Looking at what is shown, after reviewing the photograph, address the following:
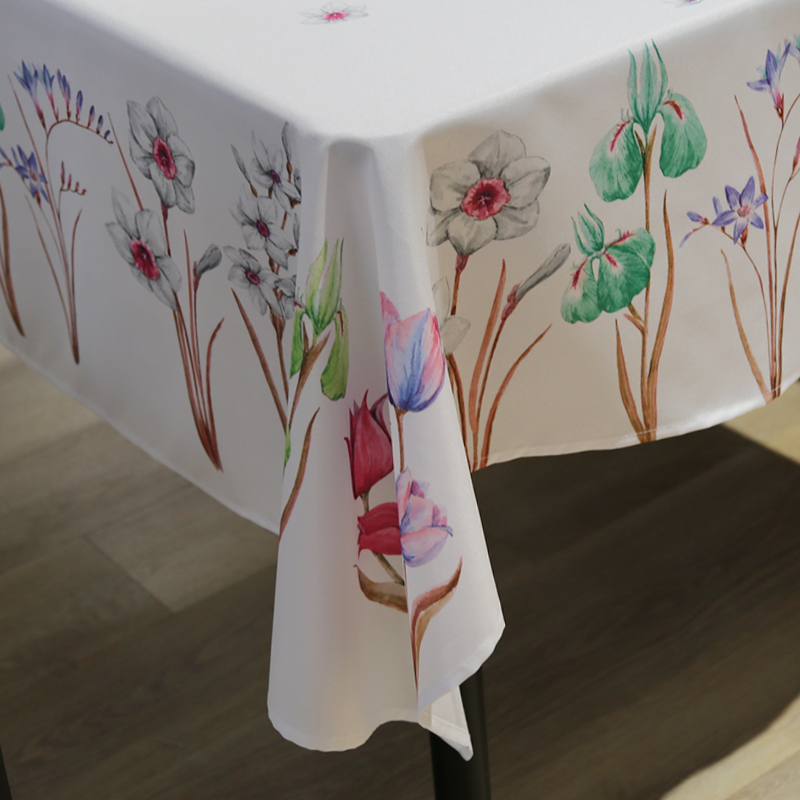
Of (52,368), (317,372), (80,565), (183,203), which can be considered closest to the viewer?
(317,372)

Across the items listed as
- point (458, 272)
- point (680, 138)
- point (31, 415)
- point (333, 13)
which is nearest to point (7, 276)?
point (333, 13)

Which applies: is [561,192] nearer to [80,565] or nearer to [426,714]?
[426,714]

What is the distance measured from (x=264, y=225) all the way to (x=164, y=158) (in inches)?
4.3

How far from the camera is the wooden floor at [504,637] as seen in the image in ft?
3.76

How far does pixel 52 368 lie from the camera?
1.06 meters

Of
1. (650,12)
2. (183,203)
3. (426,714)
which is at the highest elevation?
(650,12)

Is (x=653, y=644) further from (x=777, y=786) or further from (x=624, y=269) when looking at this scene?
(x=624, y=269)

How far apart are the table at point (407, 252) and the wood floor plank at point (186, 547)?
528mm

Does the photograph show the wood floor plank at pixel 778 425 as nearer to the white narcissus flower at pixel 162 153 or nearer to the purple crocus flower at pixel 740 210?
the purple crocus flower at pixel 740 210

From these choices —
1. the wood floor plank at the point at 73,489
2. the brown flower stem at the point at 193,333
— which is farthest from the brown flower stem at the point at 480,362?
the wood floor plank at the point at 73,489

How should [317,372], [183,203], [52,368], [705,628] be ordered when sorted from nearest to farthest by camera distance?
[317,372]
[183,203]
[52,368]
[705,628]

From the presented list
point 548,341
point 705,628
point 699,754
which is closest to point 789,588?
point 705,628

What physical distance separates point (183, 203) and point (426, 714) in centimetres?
39

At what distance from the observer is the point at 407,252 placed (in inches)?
25.5
